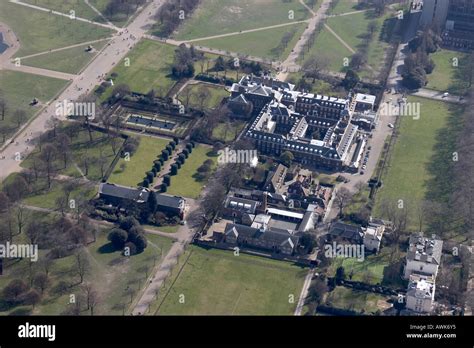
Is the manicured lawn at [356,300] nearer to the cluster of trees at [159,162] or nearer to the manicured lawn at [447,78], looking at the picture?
the cluster of trees at [159,162]

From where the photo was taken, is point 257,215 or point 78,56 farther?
point 78,56

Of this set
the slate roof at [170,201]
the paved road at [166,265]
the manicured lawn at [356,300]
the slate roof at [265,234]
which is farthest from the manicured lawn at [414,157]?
the slate roof at [170,201]

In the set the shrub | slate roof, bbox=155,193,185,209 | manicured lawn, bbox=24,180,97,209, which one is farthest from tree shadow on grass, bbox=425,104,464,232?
manicured lawn, bbox=24,180,97,209

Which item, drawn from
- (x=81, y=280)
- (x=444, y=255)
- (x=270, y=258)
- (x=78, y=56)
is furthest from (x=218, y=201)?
(x=78, y=56)

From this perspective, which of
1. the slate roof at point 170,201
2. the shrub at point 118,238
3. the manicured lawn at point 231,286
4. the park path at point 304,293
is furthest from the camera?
the slate roof at point 170,201

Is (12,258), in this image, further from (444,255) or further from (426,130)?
(426,130)

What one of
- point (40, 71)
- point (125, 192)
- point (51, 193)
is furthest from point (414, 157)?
point (40, 71)
